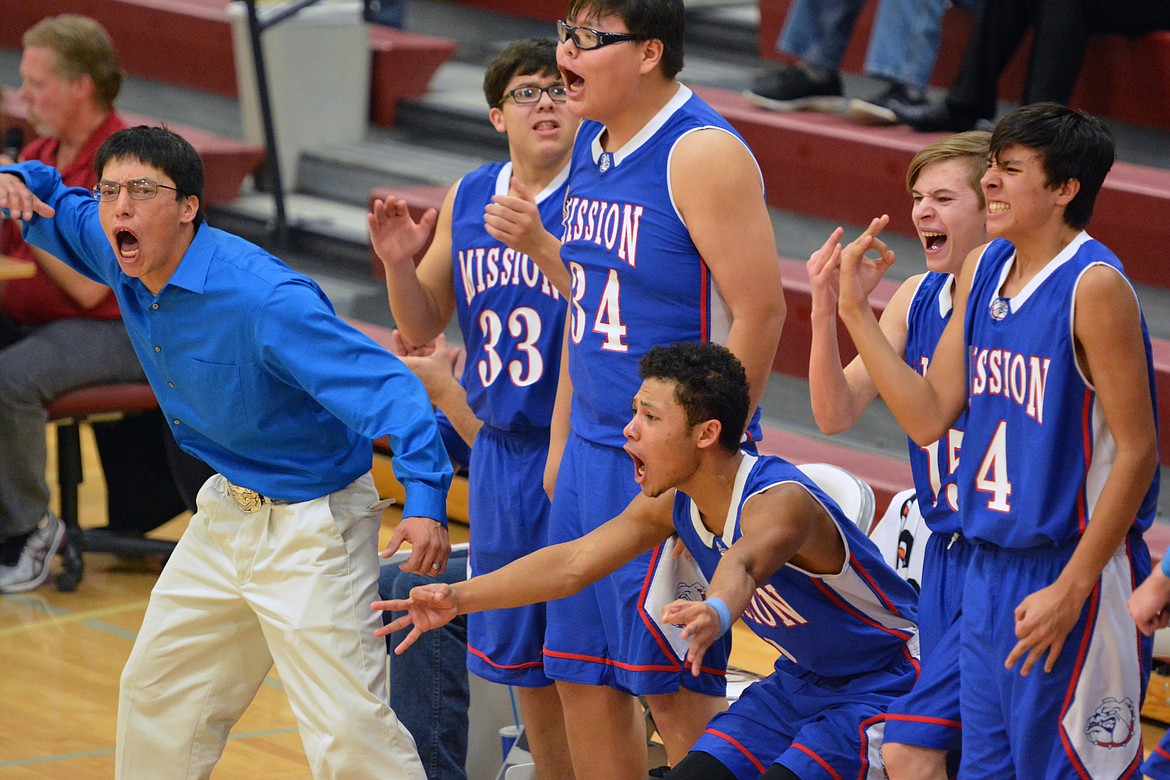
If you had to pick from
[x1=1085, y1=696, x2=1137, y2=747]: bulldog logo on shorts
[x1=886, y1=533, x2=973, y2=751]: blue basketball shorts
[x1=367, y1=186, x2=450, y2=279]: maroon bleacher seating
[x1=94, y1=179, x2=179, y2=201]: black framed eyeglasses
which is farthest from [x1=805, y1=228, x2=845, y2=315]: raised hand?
[x1=367, y1=186, x2=450, y2=279]: maroon bleacher seating

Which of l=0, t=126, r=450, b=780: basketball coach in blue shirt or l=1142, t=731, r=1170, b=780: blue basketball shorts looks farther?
l=0, t=126, r=450, b=780: basketball coach in blue shirt

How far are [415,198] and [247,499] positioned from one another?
11.6ft

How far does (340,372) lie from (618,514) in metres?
0.58

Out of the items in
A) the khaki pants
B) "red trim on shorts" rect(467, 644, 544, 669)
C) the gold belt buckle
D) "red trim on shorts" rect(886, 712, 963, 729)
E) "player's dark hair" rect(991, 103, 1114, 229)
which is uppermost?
"player's dark hair" rect(991, 103, 1114, 229)

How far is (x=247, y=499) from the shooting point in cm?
315

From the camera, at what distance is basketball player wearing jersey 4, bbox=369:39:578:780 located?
3.42m

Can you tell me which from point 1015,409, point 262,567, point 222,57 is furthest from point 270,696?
point 222,57

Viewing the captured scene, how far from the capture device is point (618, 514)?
120 inches

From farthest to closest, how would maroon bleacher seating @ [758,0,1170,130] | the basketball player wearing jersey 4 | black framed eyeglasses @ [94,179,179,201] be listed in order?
maroon bleacher seating @ [758,0,1170,130], the basketball player wearing jersey 4, black framed eyeglasses @ [94,179,179,201]

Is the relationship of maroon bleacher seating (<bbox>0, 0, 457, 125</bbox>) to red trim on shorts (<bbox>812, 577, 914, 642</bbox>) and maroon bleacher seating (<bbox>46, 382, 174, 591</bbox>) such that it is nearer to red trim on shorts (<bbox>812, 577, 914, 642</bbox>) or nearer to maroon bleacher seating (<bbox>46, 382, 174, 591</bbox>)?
maroon bleacher seating (<bbox>46, 382, 174, 591</bbox>)

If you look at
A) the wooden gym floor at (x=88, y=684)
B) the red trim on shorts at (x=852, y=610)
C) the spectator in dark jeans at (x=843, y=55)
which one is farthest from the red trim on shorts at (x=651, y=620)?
the spectator in dark jeans at (x=843, y=55)

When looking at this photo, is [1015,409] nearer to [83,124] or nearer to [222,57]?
[83,124]

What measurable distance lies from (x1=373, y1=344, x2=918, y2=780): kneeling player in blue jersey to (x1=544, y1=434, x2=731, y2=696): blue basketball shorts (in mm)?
82

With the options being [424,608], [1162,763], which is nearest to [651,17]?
[424,608]
